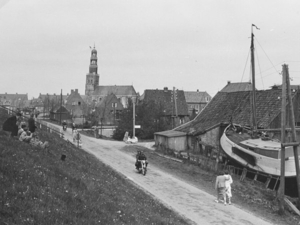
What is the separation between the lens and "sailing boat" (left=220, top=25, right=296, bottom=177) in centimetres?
2286

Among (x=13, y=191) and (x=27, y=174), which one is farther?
(x=27, y=174)

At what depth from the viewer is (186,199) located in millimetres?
16984

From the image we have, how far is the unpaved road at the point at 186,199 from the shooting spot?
46.0ft

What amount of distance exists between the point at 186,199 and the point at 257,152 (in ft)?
35.2

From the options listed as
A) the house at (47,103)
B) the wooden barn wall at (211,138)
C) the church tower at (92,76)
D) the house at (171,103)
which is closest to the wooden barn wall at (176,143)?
the wooden barn wall at (211,138)

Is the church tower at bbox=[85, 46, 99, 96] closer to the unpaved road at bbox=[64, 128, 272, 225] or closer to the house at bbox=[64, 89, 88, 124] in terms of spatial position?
the house at bbox=[64, 89, 88, 124]

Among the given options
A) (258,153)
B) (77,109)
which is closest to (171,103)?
(77,109)

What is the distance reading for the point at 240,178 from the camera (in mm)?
24281

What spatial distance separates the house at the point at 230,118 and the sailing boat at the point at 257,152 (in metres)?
1.72

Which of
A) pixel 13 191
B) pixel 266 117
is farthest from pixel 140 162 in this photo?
pixel 266 117

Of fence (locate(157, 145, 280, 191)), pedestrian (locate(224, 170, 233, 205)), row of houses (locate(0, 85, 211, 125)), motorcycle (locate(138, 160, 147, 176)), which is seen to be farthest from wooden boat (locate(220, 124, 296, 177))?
row of houses (locate(0, 85, 211, 125))

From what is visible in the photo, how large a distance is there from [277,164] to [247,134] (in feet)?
30.3

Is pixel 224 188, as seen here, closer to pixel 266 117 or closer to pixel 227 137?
pixel 227 137

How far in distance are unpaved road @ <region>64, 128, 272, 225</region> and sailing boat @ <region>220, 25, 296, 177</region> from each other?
23.7 ft
